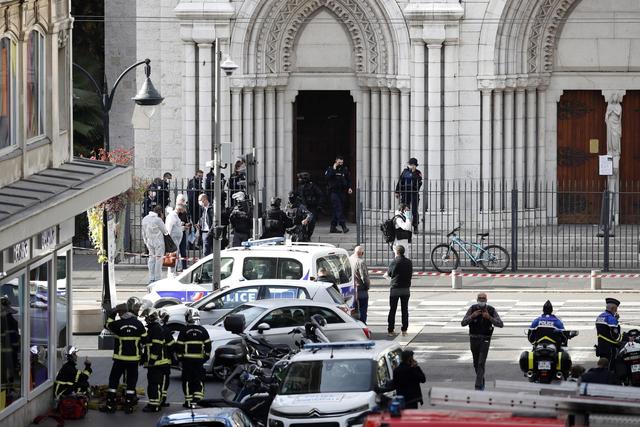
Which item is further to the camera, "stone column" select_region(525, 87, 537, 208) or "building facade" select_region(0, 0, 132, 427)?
"stone column" select_region(525, 87, 537, 208)

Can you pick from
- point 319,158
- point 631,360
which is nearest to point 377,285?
A: point 319,158

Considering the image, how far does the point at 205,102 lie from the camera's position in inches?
1612

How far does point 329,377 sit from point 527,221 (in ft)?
61.5

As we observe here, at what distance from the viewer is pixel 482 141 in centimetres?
4056

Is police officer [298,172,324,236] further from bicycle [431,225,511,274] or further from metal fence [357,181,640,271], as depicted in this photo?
bicycle [431,225,511,274]

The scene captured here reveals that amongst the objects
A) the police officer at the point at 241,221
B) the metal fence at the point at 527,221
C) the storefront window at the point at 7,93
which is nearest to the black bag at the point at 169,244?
the police officer at the point at 241,221

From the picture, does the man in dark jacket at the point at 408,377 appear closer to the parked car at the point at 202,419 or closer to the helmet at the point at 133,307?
the parked car at the point at 202,419

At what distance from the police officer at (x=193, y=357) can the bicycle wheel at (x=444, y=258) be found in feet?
44.9

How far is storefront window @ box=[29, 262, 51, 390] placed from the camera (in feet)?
81.9

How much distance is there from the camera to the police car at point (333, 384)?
2208 cm

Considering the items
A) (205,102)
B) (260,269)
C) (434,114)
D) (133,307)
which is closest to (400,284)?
(260,269)

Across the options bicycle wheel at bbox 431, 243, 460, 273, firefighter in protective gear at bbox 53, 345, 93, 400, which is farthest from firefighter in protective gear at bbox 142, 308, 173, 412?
bicycle wheel at bbox 431, 243, 460, 273

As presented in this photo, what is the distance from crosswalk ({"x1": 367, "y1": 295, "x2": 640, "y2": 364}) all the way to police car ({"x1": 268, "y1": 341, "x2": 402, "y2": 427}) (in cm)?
578

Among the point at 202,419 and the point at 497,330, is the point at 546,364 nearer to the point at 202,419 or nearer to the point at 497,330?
the point at 202,419
